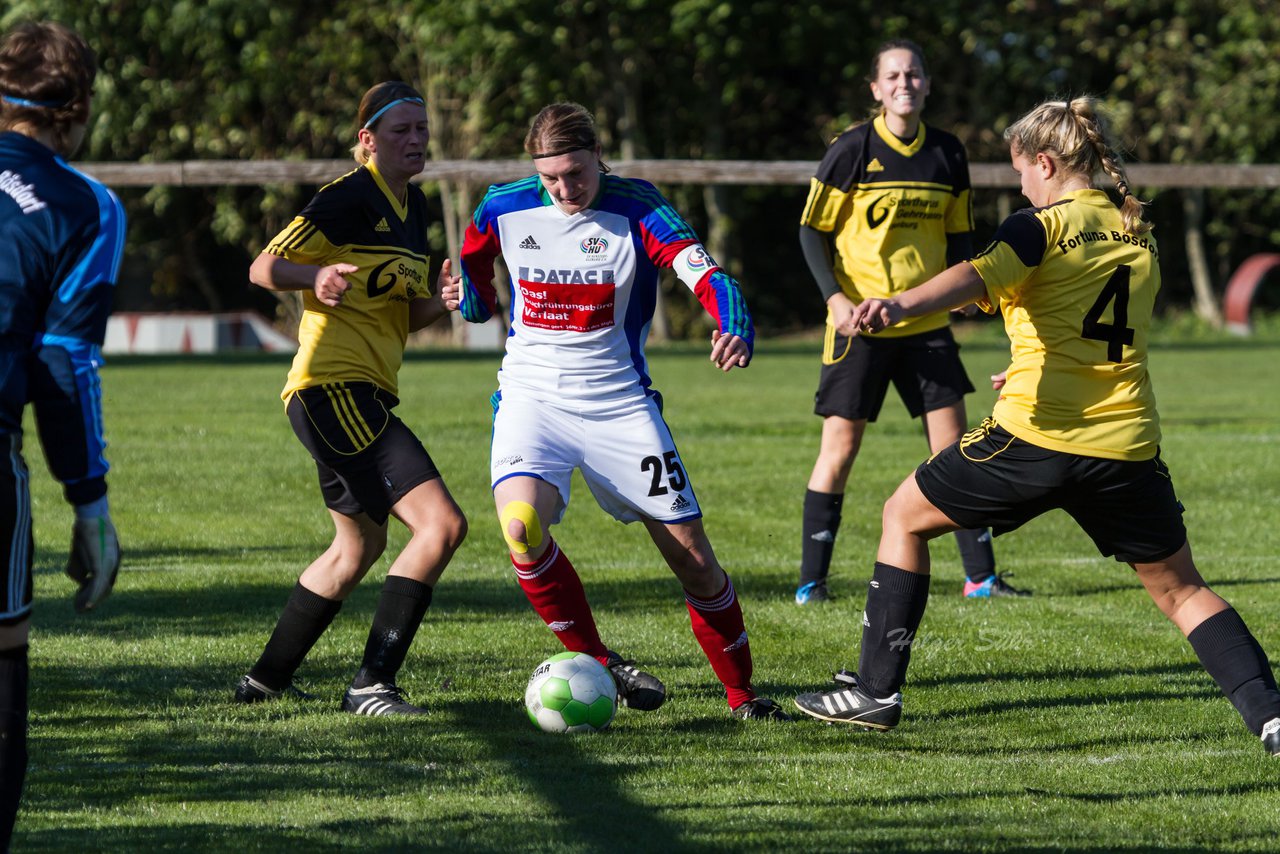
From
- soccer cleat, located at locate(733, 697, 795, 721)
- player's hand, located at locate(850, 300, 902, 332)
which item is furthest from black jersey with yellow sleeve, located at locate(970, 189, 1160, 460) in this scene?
soccer cleat, located at locate(733, 697, 795, 721)

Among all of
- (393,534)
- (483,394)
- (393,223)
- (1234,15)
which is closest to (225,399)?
(483,394)

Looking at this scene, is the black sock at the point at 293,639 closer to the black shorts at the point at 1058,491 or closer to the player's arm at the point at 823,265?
the black shorts at the point at 1058,491

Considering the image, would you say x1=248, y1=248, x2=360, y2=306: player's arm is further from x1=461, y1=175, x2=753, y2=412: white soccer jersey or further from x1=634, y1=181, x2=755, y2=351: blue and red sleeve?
x1=634, y1=181, x2=755, y2=351: blue and red sleeve

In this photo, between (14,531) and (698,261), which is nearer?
(14,531)

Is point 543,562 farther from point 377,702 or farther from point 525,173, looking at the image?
point 525,173

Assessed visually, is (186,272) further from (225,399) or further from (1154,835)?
(1154,835)

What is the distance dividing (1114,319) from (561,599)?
1.97 meters

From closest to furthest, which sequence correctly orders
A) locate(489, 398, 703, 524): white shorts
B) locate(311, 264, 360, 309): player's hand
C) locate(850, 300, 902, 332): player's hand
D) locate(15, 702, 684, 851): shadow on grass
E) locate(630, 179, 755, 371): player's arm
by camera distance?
locate(15, 702, 684, 851): shadow on grass < locate(850, 300, 902, 332): player's hand < locate(311, 264, 360, 309): player's hand < locate(630, 179, 755, 371): player's arm < locate(489, 398, 703, 524): white shorts

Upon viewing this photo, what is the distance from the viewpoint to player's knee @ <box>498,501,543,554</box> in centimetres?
527

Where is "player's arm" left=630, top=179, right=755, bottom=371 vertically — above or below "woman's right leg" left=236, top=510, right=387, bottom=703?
above

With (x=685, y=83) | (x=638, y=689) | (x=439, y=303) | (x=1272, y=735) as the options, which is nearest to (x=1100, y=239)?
(x=1272, y=735)

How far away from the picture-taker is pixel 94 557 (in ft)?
12.0

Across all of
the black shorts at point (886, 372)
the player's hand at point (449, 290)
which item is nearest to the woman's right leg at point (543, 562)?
the player's hand at point (449, 290)

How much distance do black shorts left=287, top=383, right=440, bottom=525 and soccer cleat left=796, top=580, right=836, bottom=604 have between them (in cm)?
254
